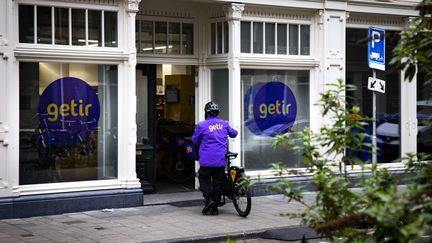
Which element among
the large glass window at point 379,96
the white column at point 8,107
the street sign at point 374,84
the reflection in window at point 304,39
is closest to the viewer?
the white column at point 8,107

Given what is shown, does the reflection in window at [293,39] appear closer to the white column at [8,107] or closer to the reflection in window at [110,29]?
the reflection in window at [110,29]

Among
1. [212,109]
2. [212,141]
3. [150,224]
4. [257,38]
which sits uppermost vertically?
[257,38]

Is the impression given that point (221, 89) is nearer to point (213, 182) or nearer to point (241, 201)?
point (213, 182)

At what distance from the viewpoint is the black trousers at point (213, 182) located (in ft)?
38.3

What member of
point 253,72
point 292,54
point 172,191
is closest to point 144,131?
point 172,191

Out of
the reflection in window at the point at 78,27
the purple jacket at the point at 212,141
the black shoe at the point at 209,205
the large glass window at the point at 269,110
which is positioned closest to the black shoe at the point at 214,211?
the black shoe at the point at 209,205

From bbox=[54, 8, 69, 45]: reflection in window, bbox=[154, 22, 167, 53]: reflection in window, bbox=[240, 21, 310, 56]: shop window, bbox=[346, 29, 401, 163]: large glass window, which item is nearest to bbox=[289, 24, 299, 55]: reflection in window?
bbox=[240, 21, 310, 56]: shop window

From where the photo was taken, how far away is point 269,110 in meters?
14.3

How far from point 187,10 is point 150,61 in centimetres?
137

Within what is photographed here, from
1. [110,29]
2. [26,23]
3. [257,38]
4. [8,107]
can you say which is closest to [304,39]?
[257,38]

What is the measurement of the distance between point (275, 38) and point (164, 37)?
2359mm

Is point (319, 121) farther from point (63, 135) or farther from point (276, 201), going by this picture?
point (63, 135)

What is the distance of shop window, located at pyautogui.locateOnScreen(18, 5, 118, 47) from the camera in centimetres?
1131

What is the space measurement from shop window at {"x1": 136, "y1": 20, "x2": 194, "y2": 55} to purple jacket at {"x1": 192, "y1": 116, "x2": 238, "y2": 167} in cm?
282
